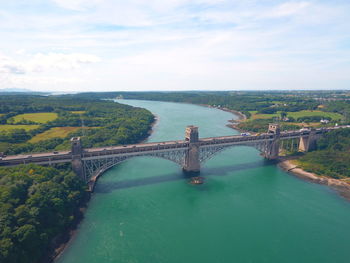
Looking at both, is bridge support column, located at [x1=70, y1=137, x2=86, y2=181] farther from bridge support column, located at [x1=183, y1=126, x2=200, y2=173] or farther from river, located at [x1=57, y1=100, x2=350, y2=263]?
bridge support column, located at [x1=183, y1=126, x2=200, y2=173]

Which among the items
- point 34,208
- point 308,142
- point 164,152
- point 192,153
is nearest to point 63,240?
point 34,208

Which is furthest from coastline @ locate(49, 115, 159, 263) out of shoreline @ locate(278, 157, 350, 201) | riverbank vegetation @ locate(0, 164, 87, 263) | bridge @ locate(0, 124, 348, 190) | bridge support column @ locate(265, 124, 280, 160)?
bridge support column @ locate(265, 124, 280, 160)

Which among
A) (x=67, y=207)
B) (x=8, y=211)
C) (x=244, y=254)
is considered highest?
(x=8, y=211)

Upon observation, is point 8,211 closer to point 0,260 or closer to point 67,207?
point 0,260

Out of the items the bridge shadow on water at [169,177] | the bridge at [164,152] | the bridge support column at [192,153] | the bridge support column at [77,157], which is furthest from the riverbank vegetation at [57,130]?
the bridge support column at [192,153]

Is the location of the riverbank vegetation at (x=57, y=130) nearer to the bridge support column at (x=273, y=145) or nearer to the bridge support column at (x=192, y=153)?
the bridge support column at (x=192, y=153)

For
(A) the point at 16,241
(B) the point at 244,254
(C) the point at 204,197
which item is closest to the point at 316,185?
(C) the point at 204,197
